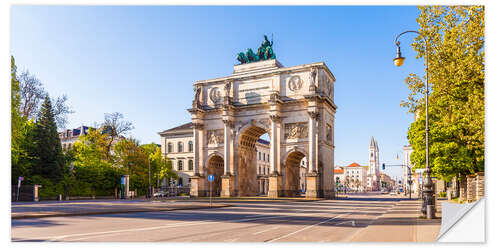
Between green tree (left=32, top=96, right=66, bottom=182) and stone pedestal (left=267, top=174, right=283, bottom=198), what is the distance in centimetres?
2634

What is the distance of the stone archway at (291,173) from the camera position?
54500 millimetres

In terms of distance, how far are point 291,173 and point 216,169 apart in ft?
40.7

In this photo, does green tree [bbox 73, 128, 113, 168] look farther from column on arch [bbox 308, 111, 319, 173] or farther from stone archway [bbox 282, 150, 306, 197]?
column on arch [bbox 308, 111, 319, 173]

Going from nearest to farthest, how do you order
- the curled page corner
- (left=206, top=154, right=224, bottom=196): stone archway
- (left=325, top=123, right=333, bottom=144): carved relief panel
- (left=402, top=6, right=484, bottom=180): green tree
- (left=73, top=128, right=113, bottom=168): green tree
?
the curled page corner → (left=402, top=6, right=484, bottom=180): green tree → (left=325, top=123, right=333, bottom=144): carved relief panel → (left=73, top=128, right=113, bottom=168): green tree → (left=206, top=154, right=224, bottom=196): stone archway

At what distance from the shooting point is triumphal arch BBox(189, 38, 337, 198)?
173ft

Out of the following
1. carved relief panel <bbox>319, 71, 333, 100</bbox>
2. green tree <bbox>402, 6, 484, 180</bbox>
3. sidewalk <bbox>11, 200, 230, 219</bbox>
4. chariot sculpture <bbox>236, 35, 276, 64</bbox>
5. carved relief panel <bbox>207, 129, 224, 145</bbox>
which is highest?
chariot sculpture <bbox>236, 35, 276, 64</bbox>

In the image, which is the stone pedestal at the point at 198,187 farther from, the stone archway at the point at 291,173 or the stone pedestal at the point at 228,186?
the stone archway at the point at 291,173

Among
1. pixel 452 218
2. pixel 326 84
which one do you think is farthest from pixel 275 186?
pixel 452 218

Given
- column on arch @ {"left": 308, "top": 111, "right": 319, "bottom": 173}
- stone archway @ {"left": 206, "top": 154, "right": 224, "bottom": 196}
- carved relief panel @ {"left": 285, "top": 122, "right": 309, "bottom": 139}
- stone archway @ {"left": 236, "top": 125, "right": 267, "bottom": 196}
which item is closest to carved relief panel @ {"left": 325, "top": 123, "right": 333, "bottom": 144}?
carved relief panel @ {"left": 285, "top": 122, "right": 309, "bottom": 139}

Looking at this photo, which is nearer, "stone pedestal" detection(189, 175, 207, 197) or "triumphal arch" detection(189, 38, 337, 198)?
"triumphal arch" detection(189, 38, 337, 198)

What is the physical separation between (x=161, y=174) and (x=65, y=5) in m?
63.8

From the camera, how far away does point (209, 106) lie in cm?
6059

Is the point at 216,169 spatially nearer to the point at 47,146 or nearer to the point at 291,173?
the point at 291,173
